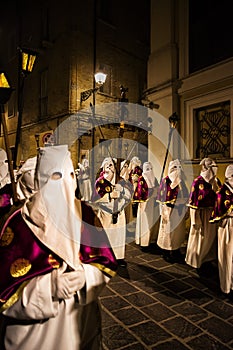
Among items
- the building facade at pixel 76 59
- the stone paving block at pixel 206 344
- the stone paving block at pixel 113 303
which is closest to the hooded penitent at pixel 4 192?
the stone paving block at pixel 113 303

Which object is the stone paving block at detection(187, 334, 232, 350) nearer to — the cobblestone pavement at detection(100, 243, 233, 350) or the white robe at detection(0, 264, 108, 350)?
the cobblestone pavement at detection(100, 243, 233, 350)

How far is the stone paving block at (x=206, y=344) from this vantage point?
3.31 metres

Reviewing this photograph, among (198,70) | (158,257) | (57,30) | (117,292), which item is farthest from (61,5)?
(117,292)

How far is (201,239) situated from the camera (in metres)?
5.91

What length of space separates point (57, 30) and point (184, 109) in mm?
12251

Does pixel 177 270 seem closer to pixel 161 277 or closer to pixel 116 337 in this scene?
pixel 161 277

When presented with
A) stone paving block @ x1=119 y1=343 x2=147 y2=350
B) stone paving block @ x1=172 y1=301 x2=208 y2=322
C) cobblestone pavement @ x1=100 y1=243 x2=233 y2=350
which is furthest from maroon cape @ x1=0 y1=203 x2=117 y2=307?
stone paving block @ x1=172 y1=301 x2=208 y2=322

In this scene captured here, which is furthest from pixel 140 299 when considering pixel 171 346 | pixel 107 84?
pixel 107 84

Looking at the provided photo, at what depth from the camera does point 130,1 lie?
19.4 metres

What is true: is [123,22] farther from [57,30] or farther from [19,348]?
[19,348]

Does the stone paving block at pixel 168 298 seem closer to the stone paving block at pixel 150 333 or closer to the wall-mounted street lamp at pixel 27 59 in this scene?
the stone paving block at pixel 150 333

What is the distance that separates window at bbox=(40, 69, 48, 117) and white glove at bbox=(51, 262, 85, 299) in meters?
17.6

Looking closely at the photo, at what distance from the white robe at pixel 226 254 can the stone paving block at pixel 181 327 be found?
1.19 m

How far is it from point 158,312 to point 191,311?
1.73 feet
